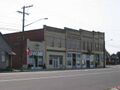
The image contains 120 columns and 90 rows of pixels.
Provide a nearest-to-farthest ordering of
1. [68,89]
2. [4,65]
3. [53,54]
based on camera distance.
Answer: [68,89] < [4,65] < [53,54]

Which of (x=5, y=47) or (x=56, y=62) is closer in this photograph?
(x=5, y=47)

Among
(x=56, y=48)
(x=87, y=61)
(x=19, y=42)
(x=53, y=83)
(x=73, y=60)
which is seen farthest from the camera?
(x=87, y=61)

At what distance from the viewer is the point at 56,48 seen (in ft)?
248

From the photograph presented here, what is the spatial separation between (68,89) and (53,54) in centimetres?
5496

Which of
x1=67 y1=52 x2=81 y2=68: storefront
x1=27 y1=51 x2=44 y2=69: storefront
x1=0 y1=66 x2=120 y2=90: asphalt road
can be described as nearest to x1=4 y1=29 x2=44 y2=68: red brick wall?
x1=27 y1=51 x2=44 y2=69: storefront

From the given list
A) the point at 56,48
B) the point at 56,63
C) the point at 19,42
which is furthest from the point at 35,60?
the point at 56,63

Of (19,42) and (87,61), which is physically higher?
(19,42)

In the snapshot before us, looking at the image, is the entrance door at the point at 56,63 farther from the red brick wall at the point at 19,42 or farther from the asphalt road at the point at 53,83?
the asphalt road at the point at 53,83

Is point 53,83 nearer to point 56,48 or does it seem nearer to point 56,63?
point 56,48

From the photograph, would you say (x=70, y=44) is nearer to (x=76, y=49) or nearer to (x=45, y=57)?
(x=76, y=49)

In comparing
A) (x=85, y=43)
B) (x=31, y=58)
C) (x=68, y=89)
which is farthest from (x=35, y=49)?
(x=68, y=89)

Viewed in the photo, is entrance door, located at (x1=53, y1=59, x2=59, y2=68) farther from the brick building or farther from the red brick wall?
the red brick wall

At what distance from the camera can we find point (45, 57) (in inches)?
2813

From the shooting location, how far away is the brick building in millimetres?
68562
